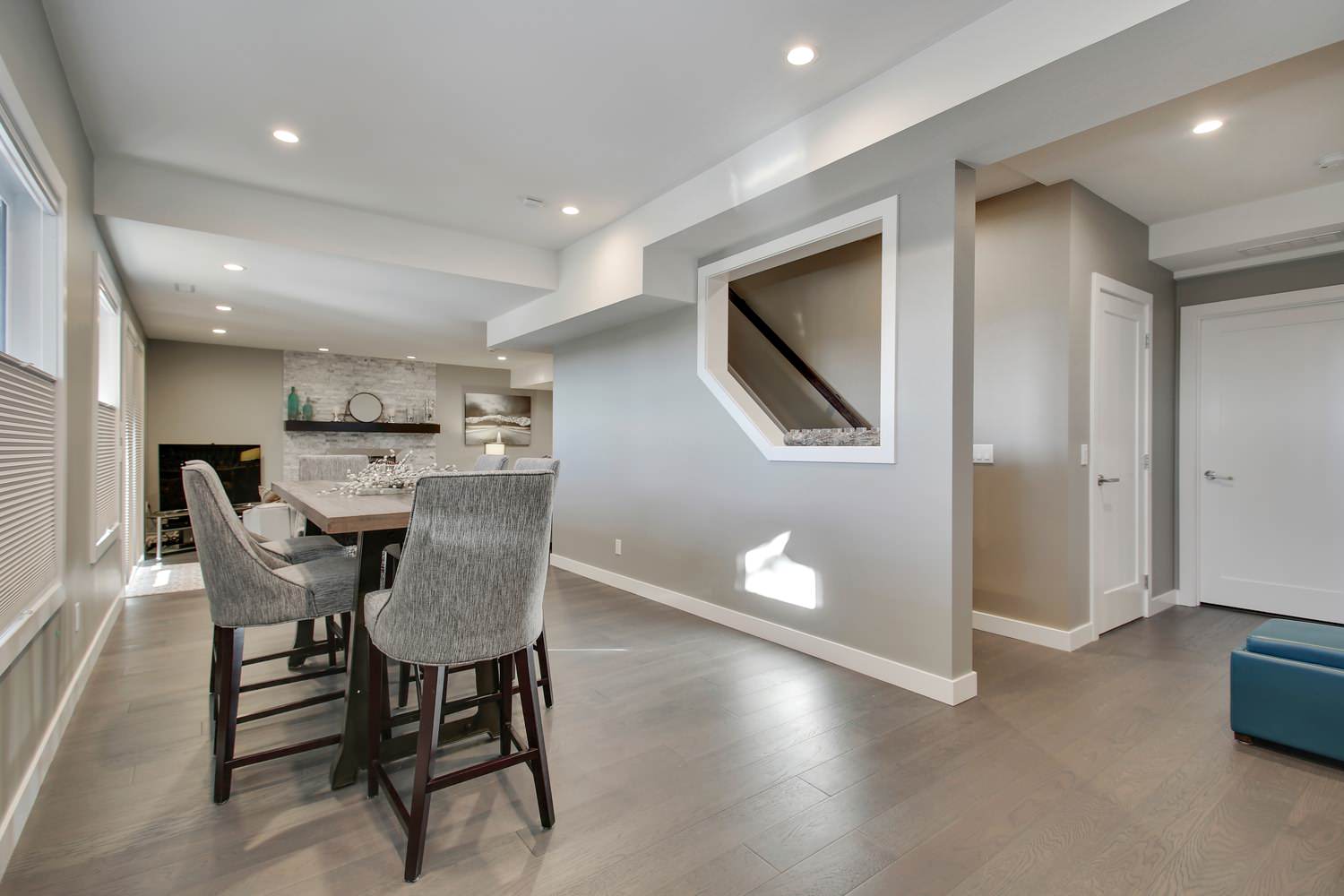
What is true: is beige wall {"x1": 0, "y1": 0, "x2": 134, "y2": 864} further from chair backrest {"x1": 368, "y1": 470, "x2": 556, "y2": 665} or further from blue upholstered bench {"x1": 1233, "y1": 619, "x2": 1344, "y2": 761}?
blue upholstered bench {"x1": 1233, "y1": 619, "x2": 1344, "y2": 761}

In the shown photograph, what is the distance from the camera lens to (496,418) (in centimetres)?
991

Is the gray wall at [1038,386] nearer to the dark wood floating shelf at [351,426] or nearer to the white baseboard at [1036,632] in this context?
the white baseboard at [1036,632]

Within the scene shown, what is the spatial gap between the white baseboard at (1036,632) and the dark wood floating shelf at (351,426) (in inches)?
298

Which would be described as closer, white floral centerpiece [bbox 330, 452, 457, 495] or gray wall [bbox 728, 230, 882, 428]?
white floral centerpiece [bbox 330, 452, 457, 495]

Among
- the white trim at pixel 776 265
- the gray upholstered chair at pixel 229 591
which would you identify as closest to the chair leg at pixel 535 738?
the gray upholstered chair at pixel 229 591

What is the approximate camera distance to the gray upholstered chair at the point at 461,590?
5.19 feet

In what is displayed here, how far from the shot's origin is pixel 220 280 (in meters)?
4.51

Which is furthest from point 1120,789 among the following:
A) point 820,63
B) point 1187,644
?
point 820,63

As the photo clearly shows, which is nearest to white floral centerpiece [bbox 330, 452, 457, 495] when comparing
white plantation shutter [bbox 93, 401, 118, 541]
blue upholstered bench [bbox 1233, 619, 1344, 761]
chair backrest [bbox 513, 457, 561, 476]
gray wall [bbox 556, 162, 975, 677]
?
chair backrest [bbox 513, 457, 561, 476]

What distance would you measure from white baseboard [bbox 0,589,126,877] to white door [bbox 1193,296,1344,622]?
19.6ft

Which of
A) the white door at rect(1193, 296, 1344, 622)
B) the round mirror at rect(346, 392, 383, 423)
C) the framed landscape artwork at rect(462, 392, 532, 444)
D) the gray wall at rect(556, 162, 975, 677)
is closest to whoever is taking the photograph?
the gray wall at rect(556, 162, 975, 677)

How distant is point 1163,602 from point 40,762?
577 centimetres

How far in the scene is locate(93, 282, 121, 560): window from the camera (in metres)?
3.52

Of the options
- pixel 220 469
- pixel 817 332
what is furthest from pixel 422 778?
pixel 220 469
